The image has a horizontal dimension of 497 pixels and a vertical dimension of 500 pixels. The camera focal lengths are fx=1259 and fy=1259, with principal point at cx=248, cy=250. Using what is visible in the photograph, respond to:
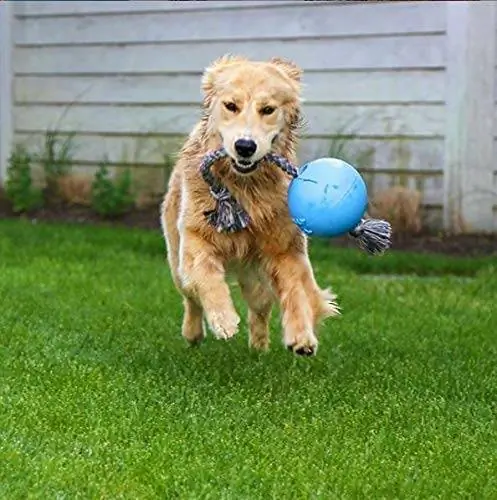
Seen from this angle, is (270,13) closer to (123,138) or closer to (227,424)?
(123,138)

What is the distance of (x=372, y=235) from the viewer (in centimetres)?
439

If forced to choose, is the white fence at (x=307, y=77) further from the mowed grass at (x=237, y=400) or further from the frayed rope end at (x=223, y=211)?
the frayed rope end at (x=223, y=211)

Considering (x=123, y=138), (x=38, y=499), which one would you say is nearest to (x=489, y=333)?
(x=38, y=499)

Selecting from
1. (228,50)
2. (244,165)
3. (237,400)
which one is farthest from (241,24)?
(237,400)

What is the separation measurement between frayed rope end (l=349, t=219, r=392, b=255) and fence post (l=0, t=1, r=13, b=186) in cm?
642

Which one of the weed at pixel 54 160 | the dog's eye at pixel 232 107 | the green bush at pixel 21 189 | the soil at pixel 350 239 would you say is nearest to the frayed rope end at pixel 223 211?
the dog's eye at pixel 232 107

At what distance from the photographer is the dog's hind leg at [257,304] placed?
4.72 meters

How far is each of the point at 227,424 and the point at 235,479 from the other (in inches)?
21.3

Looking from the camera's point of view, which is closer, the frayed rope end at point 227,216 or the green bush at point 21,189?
the frayed rope end at point 227,216

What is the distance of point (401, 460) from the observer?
345cm

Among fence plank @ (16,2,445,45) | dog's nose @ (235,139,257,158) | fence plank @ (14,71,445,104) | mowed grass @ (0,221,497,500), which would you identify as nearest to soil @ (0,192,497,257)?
fence plank @ (14,71,445,104)

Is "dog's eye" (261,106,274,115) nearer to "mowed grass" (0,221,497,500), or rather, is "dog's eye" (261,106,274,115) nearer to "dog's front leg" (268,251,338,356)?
"dog's front leg" (268,251,338,356)

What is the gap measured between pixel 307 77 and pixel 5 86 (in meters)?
2.83

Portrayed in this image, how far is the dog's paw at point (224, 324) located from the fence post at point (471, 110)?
179 inches
